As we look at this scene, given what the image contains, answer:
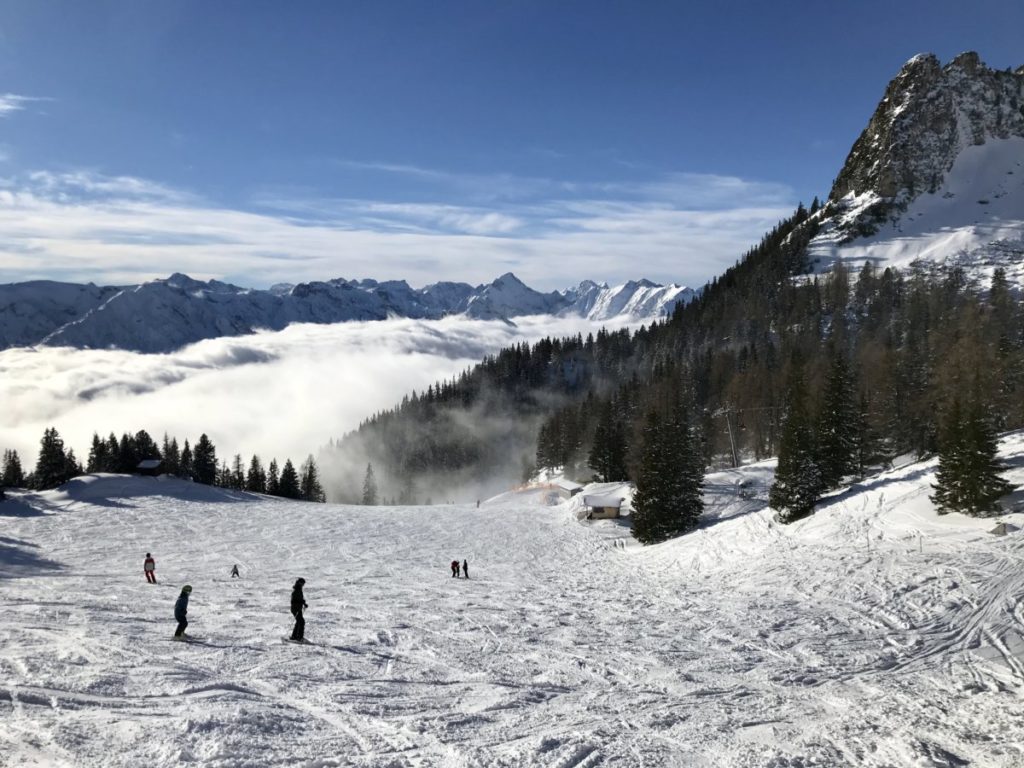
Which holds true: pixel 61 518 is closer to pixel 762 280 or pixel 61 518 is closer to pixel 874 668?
pixel 874 668

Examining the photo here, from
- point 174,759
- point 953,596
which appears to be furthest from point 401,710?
point 953,596

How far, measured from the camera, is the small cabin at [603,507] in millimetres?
61469

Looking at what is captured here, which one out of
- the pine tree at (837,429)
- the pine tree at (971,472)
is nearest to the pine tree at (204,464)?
the pine tree at (837,429)

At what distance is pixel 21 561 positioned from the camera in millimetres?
38562

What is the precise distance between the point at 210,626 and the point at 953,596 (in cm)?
2390

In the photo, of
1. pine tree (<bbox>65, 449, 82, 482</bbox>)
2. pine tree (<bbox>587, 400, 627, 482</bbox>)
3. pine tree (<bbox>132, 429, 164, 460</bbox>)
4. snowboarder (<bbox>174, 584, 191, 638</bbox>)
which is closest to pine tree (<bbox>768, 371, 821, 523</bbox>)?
snowboarder (<bbox>174, 584, 191, 638</bbox>)

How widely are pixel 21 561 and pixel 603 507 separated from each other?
44.9 m

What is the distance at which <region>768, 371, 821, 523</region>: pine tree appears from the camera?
3772 centimetres

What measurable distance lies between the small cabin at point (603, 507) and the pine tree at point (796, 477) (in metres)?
23.3

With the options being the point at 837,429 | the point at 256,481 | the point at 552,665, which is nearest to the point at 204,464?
the point at 256,481

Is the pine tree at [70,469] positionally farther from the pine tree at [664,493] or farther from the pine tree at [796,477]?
the pine tree at [796,477]

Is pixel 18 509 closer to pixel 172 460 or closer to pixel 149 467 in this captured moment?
pixel 149 467

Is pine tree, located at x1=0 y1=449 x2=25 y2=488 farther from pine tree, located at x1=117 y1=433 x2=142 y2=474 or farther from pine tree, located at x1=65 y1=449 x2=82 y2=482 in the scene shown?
pine tree, located at x1=117 y1=433 x2=142 y2=474

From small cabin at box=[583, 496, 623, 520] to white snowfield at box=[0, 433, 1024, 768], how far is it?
22671mm
